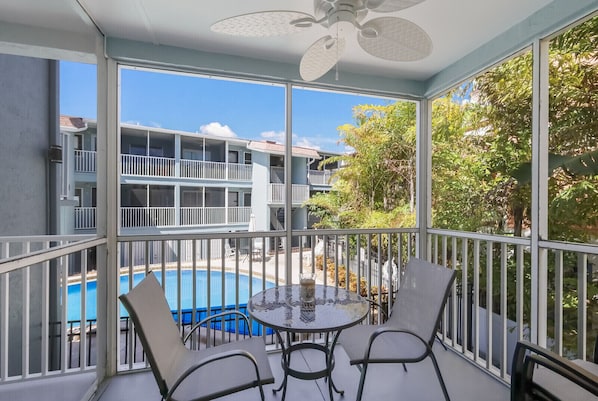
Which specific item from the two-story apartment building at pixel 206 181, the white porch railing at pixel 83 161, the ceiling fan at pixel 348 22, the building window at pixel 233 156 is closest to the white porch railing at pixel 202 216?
the two-story apartment building at pixel 206 181

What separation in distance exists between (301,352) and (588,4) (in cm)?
314

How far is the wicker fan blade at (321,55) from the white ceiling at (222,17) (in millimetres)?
448

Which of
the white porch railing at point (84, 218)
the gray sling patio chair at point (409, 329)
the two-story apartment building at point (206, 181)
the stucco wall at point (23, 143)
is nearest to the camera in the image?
the gray sling patio chair at point (409, 329)

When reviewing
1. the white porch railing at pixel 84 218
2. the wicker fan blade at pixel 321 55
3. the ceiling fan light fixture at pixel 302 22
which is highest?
the ceiling fan light fixture at pixel 302 22

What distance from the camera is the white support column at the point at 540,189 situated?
78.6 inches

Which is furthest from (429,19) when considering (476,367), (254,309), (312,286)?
(476,367)

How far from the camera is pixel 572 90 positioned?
2.21m

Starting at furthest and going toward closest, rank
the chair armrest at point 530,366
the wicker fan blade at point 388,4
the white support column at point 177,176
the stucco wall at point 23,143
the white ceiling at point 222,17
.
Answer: the white support column at point 177,176 → the stucco wall at point 23,143 → the white ceiling at point 222,17 → the wicker fan blade at point 388,4 → the chair armrest at point 530,366

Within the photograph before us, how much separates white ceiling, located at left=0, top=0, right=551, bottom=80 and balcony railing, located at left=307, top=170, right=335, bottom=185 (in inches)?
102

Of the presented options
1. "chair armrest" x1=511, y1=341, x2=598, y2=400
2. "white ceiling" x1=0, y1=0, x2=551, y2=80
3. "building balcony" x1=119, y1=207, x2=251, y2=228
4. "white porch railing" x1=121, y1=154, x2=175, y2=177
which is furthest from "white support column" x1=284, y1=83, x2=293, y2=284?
"white porch railing" x1=121, y1=154, x2=175, y2=177

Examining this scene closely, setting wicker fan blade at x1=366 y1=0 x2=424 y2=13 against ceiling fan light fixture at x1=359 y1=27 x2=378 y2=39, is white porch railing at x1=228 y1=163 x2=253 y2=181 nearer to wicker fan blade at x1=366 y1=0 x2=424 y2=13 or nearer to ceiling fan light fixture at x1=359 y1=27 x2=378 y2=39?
ceiling fan light fixture at x1=359 y1=27 x2=378 y2=39

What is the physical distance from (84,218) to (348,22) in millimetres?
2759

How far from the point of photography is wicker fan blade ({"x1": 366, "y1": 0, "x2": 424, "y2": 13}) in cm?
129

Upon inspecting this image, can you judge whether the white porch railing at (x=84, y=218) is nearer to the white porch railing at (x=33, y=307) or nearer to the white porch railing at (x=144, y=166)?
the white porch railing at (x=33, y=307)
